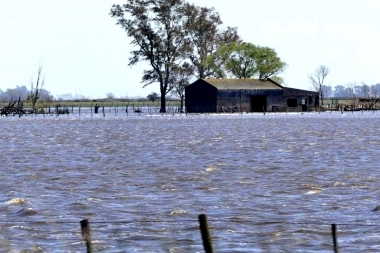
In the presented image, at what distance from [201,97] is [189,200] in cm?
9771

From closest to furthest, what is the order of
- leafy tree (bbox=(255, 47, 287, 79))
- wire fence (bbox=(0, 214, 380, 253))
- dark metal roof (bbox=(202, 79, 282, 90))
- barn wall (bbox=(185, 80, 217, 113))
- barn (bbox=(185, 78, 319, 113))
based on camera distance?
wire fence (bbox=(0, 214, 380, 253)) → barn wall (bbox=(185, 80, 217, 113)) → barn (bbox=(185, 78, 319, 113)) → dark metal roof (bbox=(202, 79, 282, 90)) → leafy tree (bbox=(255, 47, 287, 79))

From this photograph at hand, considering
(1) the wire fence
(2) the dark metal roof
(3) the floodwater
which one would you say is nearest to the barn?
(2) the dark metal roof

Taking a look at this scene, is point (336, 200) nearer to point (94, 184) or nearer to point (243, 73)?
point (94, 184)

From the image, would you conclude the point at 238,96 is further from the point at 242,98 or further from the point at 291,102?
the point at 291,102

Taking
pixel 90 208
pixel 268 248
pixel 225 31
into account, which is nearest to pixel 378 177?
pixel 90 208

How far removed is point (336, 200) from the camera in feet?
80.3

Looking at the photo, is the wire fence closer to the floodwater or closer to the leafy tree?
the floodwater

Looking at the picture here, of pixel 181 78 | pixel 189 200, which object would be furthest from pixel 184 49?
pixel 189 200

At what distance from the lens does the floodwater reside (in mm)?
18531

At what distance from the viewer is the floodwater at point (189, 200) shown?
18.5m

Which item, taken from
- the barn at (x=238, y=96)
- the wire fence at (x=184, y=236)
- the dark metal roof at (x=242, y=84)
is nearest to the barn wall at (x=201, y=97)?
the barn at (x=238, y=96)

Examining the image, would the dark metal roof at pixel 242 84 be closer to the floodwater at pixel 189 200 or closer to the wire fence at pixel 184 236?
the floodwater at pixel 189 200

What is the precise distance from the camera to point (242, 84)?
124m

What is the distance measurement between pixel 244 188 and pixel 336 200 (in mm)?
4076
